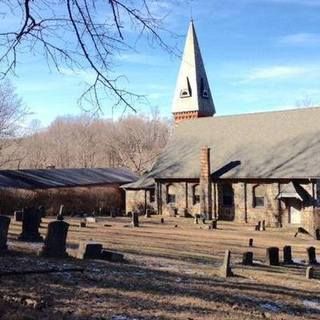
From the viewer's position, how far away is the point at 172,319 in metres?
8.88

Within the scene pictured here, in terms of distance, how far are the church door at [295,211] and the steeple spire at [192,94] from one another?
21.2 meters

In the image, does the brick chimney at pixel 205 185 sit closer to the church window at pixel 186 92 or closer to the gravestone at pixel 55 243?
the church window at pixel 186 92

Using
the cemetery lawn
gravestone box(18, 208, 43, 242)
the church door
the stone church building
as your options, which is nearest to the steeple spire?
the stone church building

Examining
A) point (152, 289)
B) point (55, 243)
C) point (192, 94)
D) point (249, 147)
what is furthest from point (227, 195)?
point (152, 289)

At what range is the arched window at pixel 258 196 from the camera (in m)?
40.1

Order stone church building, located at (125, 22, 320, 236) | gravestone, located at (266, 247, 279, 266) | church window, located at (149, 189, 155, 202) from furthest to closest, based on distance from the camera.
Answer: church window, located at (149, 189, 155, 202)
stone church building, located at (125, 22, 320, 236)
gravestone, located at (266, 247, 279, 266)

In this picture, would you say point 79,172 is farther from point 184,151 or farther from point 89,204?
point 184,151

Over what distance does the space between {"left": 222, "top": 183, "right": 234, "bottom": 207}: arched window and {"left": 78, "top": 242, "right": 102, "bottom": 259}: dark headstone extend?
27460 mm

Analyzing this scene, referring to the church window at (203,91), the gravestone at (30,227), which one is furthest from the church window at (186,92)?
the gravestone at (30,227)

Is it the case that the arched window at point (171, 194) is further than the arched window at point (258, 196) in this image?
Yes

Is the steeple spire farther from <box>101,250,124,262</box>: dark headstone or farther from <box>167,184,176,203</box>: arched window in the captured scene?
<box>101,250,124,262</box>: dark headstone

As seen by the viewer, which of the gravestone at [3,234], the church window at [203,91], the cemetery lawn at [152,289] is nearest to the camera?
the cemetery lawn at [152,289]

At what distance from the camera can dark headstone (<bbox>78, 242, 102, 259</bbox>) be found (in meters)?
15.1

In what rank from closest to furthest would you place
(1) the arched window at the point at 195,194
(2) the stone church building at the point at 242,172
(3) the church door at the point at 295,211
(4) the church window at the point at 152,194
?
(3) the church door at the point at 295,211 → (2) the stone church building at the point at 242,172 → (1) the arched window at the point at 195,194 → (4) the church window at the point at 152,194
